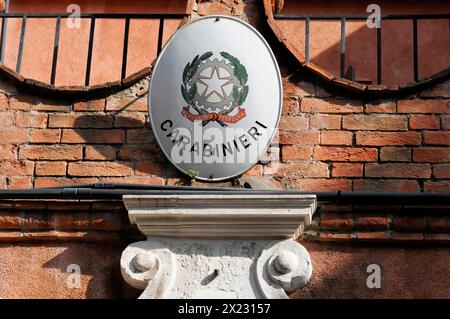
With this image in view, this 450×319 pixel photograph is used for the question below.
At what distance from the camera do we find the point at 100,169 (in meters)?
5.97

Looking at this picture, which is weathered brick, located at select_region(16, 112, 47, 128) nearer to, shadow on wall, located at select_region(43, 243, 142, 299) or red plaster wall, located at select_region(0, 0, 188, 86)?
shadow on wall, located at select_region(43, 243, 142, 299)

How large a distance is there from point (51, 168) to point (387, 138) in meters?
1.87

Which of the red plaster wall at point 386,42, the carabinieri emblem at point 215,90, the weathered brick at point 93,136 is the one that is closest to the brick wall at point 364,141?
the carabinieri emblem at point 215,90

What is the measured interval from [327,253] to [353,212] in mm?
257

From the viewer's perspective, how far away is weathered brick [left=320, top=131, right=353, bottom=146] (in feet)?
19.6

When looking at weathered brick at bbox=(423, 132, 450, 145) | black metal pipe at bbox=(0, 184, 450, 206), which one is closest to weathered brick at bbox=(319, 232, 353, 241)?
black metal pipe at bbox=(0, 184, 450, 206)

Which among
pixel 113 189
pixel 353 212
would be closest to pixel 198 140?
pixel 113 189

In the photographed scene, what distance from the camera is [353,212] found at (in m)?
5.69

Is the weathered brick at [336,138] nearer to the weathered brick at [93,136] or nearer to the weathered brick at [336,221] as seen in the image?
the weathered brick at [336,221]

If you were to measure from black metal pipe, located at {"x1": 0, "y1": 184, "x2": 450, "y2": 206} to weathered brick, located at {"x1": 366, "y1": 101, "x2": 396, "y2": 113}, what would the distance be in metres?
0.57

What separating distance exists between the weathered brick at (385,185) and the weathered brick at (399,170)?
3 cm

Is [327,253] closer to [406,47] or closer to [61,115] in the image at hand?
[61,115]

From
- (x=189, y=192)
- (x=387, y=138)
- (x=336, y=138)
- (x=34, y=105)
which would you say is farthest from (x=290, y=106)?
(x=34, y=105)

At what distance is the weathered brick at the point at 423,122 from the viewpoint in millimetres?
5969
